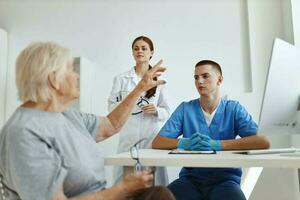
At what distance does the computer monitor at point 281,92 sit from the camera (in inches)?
41.2

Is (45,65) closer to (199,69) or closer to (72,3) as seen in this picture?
(199,69)

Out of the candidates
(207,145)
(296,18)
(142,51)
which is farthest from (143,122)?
(296,18)

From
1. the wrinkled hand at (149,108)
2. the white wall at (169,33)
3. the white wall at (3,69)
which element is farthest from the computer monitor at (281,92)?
the white wall at (3,69)

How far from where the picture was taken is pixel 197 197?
4.72 feet

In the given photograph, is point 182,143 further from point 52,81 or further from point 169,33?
point 169,33

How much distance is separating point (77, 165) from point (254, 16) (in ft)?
7.81

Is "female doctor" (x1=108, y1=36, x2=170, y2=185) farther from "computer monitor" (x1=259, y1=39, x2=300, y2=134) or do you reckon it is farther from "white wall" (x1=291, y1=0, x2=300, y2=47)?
"white wall" (x1=291, y1=0, x2=300, y2=47)

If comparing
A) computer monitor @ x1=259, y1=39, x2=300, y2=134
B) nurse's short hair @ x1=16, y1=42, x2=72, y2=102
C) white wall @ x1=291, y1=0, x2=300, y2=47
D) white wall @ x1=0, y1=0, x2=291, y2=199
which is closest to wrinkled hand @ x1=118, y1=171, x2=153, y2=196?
nurse's short hair @ x1=16, y1=42, x2=72, y2=102

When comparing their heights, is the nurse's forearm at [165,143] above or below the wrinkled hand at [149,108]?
below

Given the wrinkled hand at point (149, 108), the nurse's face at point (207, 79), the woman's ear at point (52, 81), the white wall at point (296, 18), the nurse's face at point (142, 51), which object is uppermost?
the white wall at point (296, 18)

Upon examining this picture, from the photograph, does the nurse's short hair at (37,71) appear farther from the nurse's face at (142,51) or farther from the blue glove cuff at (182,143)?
the nurse's face at (142,51)

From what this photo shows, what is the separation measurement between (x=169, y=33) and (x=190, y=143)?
1749 mm

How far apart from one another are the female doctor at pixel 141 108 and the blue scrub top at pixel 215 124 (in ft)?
1.57

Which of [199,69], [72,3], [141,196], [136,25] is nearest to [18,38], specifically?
[72,3]
